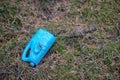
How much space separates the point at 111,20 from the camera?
8.93 feet

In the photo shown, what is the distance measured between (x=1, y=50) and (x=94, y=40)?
101 centimetres

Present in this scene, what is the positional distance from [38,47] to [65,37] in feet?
1.18

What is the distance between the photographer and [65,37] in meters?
2.53

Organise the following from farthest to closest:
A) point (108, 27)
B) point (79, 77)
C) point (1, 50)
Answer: point (108, 27) → point (1, 50) → point (79, 77)

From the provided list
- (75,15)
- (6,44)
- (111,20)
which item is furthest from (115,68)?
(6,44)

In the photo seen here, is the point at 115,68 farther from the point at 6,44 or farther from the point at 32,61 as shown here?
the point at 6,44

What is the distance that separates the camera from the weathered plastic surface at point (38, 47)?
229cm

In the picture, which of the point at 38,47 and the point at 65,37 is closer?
the point at 38,47

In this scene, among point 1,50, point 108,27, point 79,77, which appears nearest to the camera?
point 79,77

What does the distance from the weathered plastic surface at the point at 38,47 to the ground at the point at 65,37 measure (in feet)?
0.20

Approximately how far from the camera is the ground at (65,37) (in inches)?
88.8

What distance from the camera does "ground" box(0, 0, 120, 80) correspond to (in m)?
2.26

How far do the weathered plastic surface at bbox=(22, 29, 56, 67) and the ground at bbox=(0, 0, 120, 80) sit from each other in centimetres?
6

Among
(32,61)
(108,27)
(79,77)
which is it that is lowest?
(79,77)
